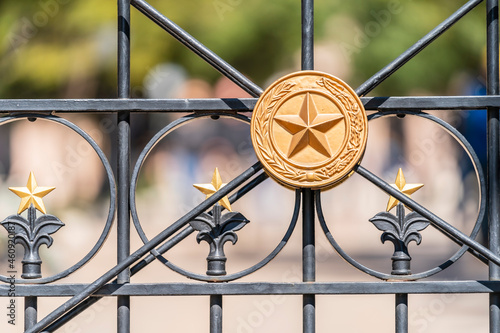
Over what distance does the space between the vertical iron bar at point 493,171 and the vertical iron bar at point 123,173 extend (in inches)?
36.3

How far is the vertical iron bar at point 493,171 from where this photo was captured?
1.56 metres

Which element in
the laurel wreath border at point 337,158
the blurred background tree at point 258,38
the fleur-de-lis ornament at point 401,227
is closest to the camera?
the laurel wreath border at point 337,158

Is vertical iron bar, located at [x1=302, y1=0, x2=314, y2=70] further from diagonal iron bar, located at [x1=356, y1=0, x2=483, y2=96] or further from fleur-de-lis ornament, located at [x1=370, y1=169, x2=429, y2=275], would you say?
fleur-de-lis ornament, located at [x1=370, y1=169, x2=429, y2=275]

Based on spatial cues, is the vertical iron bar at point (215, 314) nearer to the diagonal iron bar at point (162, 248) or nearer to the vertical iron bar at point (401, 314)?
the diagonal iron bar at point (162, 248)

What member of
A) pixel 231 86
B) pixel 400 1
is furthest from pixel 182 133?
pixel 400 1

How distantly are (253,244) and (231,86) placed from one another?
2.70m

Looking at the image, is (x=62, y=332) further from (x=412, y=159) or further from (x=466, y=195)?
(x=466, y=195)

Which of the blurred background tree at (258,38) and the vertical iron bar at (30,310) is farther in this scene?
the blurred background tree at (258,38)

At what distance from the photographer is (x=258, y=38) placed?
664cm

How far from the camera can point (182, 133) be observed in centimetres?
875

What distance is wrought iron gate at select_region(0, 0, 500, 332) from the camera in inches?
60.6

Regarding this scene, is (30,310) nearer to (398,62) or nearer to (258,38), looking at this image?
(398,62)

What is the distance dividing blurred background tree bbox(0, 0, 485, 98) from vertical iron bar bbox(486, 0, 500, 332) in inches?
189

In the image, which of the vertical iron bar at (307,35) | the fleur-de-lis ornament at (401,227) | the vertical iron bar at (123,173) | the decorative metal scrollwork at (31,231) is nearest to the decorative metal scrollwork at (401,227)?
the fleur-de-lis ornament at (401,227)
